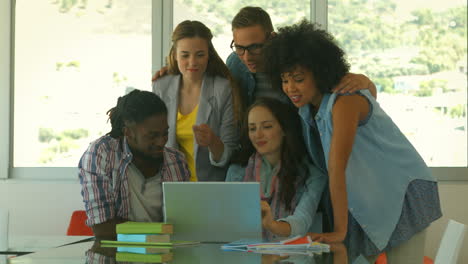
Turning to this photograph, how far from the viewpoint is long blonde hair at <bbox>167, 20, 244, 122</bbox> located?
2.90 meters

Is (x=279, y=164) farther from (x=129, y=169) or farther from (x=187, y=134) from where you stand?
(x=129, y=169)

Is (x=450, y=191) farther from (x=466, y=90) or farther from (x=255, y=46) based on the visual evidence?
(x=255, y=46)

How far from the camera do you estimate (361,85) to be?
2.20 metres

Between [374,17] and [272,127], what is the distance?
6.65ft

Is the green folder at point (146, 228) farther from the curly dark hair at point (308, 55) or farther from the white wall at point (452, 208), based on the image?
the white wall at point (452, 208)

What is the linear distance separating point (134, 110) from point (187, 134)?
1.51 feet

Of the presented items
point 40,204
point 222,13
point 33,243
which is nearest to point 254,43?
point 33,243

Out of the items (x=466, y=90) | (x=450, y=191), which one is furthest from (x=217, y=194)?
(x=466, y=90)

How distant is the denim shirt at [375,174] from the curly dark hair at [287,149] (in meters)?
0.35

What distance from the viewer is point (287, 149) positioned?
8.65 ft

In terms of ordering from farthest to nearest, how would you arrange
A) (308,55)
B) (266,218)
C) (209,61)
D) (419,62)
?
(419,62) < (209,61) < (308,55) < (266,218)

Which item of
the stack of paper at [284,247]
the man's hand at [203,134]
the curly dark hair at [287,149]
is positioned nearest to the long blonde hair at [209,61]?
the curly dark hair at [287,149]

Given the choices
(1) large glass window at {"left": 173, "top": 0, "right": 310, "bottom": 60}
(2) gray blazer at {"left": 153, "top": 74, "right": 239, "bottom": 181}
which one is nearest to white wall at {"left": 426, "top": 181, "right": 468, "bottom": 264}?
(1) large glass window at {"left": 173, "top": 0, "right": 310, "bottom": 60}

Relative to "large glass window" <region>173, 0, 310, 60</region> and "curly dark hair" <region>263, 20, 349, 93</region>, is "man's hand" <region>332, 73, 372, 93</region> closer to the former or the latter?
"curly dark hair" <region>263, 20, 349, 93</region>
